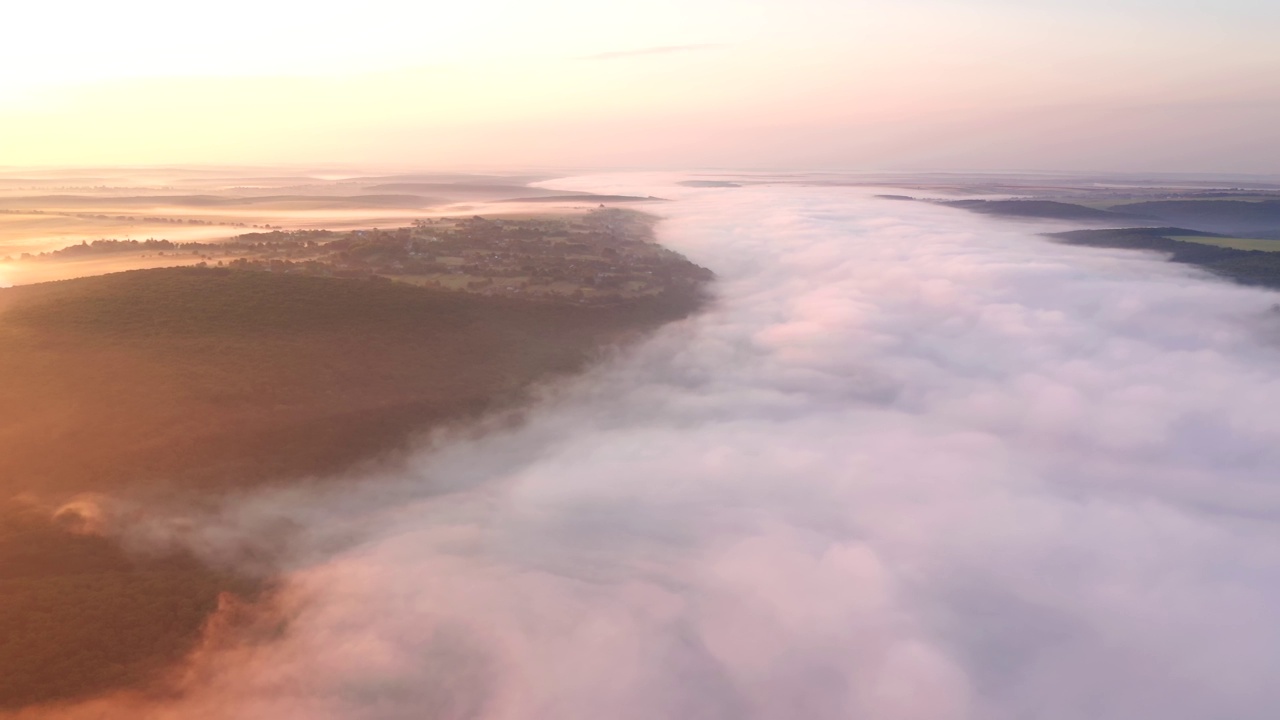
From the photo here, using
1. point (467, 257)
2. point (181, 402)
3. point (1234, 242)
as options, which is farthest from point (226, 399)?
point (1234, 242)

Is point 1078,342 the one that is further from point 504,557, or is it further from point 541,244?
point 504,557

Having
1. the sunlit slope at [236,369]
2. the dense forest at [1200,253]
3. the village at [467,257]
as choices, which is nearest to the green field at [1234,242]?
the dense forest at [1200,253]

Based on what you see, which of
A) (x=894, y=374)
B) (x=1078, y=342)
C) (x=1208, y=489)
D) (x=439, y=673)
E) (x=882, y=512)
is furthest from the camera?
(x=1078, y=342)

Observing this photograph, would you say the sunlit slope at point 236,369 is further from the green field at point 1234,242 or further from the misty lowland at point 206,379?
the green field at point 1234,242

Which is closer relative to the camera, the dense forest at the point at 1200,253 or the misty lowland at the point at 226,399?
the misty lowland at the point at 226,399

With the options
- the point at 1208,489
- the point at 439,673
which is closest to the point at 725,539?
the point at 439,673

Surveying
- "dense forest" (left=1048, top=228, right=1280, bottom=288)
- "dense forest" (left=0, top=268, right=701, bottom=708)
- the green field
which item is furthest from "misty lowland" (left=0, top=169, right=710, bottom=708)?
the green field

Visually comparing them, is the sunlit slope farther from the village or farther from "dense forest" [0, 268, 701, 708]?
the village
